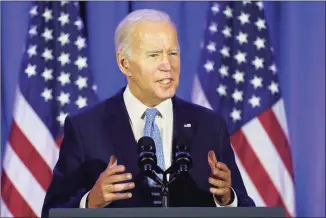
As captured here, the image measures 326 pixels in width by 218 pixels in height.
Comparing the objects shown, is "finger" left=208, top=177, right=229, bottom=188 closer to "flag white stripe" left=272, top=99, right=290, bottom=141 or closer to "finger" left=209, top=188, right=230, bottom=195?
"finger" left=209, top=188, right=230, bottom=195

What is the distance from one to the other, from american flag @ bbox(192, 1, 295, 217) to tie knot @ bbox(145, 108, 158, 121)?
3.64 feet

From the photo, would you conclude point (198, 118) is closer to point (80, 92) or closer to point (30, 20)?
point (80, 92)

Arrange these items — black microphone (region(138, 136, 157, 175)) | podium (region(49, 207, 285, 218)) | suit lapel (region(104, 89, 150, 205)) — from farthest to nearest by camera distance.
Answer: suit lapel (region(104, 89, 150, 205))
black microphone (region(138, 136, 157, 175))
podium (region(49, 207, 285, 218))

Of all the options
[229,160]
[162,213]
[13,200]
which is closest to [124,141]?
[229,160]

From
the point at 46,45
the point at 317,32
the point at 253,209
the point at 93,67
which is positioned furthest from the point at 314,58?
the point at 253,209

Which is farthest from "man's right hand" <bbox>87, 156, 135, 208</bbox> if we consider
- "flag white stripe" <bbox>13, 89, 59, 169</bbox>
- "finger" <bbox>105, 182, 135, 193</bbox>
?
"flag white stripe" <bbox>13, 89, 59, 169</bbox>

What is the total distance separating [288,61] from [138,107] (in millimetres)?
1371

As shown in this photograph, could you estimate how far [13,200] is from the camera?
11.5ft

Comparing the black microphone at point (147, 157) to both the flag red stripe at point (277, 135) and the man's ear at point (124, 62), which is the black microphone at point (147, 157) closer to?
the man's ear at point (124, 62)

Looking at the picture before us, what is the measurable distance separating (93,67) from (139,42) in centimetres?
122

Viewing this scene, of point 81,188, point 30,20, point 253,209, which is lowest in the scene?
point 81,188

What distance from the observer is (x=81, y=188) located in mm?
2348

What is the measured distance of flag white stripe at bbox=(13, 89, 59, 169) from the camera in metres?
3.51

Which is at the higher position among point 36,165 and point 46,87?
point 46,87
